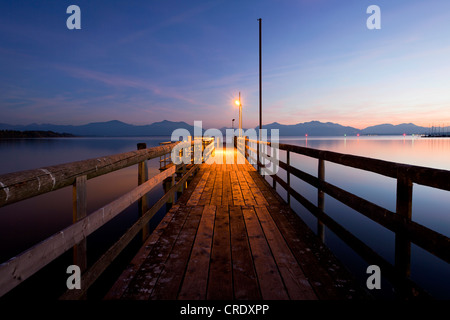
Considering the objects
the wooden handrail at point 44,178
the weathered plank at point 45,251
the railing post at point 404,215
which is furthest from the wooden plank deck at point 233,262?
the wooden handrail at point 44,178

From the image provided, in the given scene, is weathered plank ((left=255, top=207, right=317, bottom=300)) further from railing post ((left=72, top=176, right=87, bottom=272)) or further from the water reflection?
the water reflection

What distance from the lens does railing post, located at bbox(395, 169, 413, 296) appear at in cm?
174

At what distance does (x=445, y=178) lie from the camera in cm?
144

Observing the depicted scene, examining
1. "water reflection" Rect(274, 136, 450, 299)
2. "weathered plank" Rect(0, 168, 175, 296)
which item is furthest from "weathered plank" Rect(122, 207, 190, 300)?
"water reflection" Rect(274, 136, 450, 299)

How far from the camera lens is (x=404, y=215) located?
1769 mm

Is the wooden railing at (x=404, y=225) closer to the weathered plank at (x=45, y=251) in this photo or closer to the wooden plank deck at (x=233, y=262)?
the wooden plank deck at (x=233, y=262)

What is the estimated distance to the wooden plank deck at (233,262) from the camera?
6.86ft

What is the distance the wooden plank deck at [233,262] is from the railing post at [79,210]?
437 millimetres

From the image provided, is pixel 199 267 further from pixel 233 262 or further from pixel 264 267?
pixel 264 267

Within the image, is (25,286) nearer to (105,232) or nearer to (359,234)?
(105,232)

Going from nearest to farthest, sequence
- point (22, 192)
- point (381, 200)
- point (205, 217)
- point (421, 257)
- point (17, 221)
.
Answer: point (22, 192) → point (205, 217) → point (421, 257) → point (17, 221) → point (381, 200)

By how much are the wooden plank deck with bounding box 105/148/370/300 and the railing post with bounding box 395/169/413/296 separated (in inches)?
18.3
